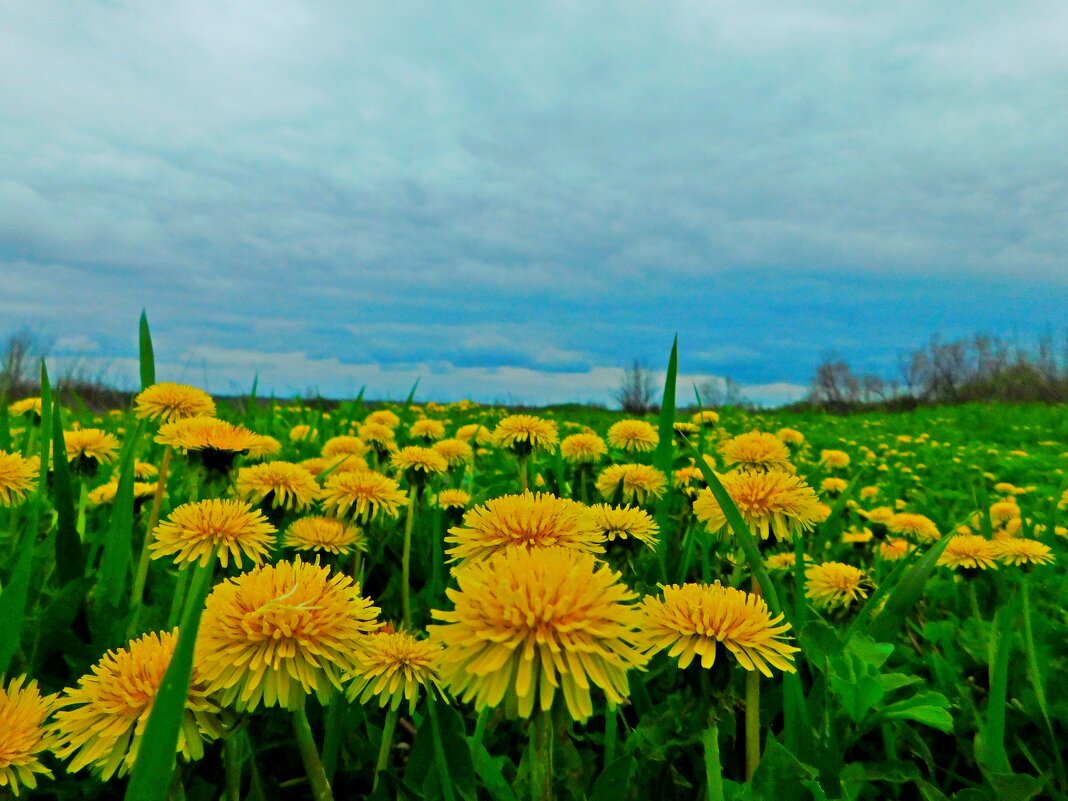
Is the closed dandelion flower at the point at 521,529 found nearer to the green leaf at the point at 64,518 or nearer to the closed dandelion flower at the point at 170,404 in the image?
the green leaf at the point at 64,518

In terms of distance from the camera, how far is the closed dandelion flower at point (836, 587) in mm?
1840

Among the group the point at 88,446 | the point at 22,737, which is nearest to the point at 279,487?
the point at 88,446

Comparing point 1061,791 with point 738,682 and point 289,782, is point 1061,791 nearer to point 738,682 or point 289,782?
point 738,682

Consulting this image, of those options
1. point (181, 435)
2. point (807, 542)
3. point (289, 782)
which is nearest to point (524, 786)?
point (289, 782)

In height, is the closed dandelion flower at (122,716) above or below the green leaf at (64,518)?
below

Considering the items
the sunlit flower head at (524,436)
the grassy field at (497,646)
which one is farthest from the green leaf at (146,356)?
the sunlit flower head at (524,436)

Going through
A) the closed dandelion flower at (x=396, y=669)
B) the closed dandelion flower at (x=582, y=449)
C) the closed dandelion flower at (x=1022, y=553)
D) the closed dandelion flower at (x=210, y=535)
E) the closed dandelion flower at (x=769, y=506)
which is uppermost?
the closed dandelion flower at (x=582, y=449)

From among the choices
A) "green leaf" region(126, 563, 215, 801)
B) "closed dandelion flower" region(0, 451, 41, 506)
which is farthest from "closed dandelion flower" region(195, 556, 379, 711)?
"closed dandelion flower" region(0, 451, 41, 506)

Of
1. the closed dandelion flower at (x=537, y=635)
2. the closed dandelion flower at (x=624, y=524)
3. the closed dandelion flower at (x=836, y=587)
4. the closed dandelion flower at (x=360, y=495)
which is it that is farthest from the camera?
the closed dandelion flower at (x=836, y=587)

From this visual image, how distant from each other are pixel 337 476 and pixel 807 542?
1.95 meters

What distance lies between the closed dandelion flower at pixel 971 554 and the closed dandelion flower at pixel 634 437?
1052mm

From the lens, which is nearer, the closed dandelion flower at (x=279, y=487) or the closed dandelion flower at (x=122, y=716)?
the closed dandelion flower at (x=122, y=716)

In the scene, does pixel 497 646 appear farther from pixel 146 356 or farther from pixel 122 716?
pixel 146 356

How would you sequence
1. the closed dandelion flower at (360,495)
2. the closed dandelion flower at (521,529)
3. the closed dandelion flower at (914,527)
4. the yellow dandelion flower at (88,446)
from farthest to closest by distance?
1. the closed dandelion flower at (914,527)
2. the yellow dandelion flower at (88,446)
3. the closed dandelion flower at (360,495)
4. the closed dandelion flower at (521,529)
